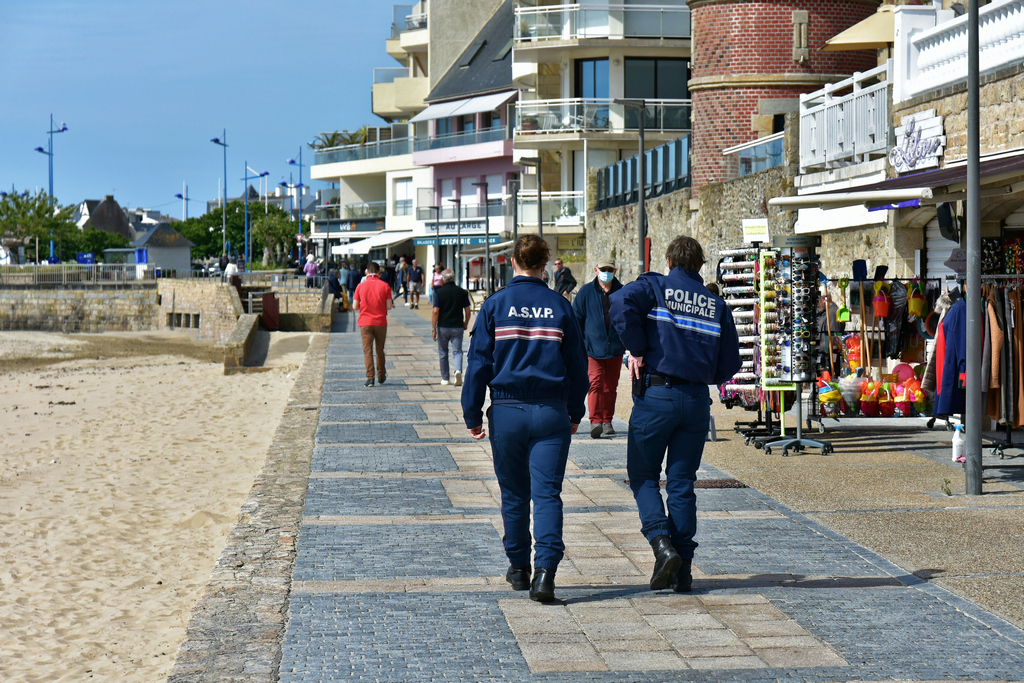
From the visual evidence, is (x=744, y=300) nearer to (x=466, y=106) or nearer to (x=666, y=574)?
(x=666, y=574)

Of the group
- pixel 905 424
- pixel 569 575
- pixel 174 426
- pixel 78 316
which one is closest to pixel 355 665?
pixel 569 575

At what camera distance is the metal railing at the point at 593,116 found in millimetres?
42969

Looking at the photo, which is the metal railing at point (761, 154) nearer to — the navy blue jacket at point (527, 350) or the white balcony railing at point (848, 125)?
the white balcony railing at point (848, 125)

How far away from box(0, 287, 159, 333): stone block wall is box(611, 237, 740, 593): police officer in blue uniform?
56014mm

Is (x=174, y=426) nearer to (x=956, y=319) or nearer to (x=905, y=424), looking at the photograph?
(x=905, y=424)

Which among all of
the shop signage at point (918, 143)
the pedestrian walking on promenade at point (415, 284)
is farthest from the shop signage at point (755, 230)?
the pedestrian walking on promenade at point (415, 284)

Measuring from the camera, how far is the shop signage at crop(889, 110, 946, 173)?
13.7 meters

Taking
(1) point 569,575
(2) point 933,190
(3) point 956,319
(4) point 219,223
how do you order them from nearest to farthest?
1. (1) point 569,575
2. (3) point 956,319
3. (2) point 933,190
4. (4) point 219,223

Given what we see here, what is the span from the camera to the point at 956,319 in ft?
30.0

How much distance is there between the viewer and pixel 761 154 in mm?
21750

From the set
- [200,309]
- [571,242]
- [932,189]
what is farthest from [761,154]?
[200,309]

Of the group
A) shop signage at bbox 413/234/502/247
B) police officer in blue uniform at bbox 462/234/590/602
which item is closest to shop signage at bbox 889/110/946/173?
police officer in blue uniform at bbox 462/234/590/602

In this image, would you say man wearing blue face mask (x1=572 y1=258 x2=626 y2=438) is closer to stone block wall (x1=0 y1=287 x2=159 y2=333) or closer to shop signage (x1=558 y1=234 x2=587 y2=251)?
shop signage (x1=558 y1=234 x2=587 y2=251)

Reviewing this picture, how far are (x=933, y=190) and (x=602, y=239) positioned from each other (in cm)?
2772
